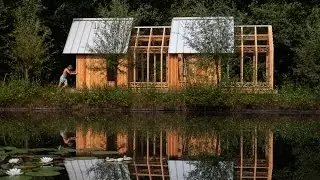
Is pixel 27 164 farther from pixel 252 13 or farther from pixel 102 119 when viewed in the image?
pixel 252 13

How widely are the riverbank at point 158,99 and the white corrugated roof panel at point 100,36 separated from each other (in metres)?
3.42

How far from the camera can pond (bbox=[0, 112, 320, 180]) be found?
9.83 m

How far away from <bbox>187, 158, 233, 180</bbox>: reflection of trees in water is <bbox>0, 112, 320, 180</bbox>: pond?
2 cm

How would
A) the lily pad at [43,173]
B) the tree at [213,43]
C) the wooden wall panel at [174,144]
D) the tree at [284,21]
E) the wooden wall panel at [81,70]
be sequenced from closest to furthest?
the lily pad at [43,173] → the wooden wall panel at [174,144] → the tree at [213,43] → the wooden wall panel at [81,70] → the tree at [284,21]

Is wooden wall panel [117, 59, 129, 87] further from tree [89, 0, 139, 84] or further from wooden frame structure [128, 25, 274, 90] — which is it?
wooden frame structure [128, 25, 274, 90]

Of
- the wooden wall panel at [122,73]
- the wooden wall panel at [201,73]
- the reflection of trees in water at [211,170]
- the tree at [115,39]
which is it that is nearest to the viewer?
the reflection of trees in water at [211,170]

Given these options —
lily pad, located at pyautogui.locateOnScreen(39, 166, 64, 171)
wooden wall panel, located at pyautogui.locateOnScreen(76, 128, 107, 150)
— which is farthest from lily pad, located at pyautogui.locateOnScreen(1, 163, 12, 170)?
wooden wall panel, located at pyautogui.locateOnScreen(76, 128, 107, 150)

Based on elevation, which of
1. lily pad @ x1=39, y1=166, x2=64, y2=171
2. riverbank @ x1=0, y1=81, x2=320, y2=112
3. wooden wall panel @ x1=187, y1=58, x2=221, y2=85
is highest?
wooden wall panel @ x1=187, y1=58, x2=221, y2=85

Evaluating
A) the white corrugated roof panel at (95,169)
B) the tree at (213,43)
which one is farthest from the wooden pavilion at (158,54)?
the white corrugated roof panel at (95,169)

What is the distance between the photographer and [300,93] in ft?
76.0

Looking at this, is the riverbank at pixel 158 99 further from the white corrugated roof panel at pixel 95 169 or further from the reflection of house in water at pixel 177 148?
the white corrugated roof panel at pixel 95 169

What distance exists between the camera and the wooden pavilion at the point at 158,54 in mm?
26000

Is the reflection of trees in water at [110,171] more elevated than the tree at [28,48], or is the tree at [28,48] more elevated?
the tree at [28,48]

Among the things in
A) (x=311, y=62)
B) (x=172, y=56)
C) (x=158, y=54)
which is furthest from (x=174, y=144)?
(x=158, y=54)
